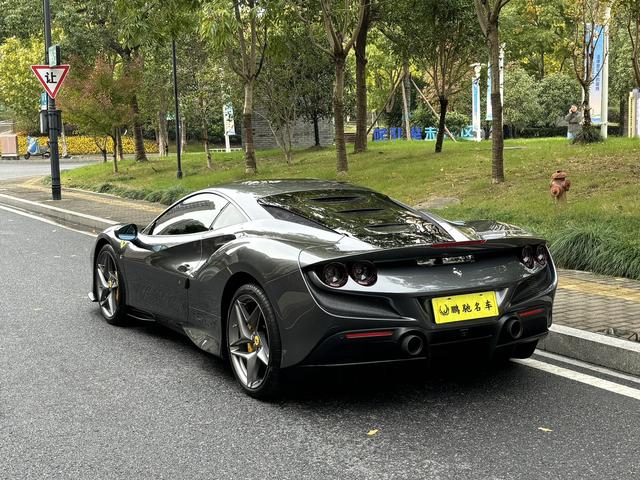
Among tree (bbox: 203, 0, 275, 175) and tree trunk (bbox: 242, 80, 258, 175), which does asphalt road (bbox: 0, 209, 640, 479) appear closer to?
tree (bbox: 203, 0, 275, 175)

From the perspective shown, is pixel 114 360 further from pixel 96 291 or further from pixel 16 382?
pixel 96 291

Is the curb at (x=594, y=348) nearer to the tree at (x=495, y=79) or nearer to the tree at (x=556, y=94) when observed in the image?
the tree at (x=495, y=79)

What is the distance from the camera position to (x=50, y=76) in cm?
1922

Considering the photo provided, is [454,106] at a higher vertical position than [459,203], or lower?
higher

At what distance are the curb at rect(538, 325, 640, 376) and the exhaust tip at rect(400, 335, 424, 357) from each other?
1.70 metres

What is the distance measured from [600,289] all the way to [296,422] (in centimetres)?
422

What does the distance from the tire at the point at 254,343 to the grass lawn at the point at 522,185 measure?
481cm

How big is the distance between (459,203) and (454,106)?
42.7 metres

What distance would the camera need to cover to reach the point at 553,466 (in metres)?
3.70

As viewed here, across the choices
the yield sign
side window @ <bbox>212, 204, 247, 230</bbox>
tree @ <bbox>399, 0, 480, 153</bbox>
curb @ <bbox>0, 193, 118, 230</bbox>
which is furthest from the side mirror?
tree @ <bbox>399, 0, 480, 153</bbox>

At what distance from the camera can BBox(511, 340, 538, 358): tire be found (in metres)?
5.27

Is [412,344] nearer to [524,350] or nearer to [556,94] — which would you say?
[524,350]

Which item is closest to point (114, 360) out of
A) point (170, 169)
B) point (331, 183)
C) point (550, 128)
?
point (331, 183)

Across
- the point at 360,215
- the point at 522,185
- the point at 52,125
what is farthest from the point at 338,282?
the point at 52,125
